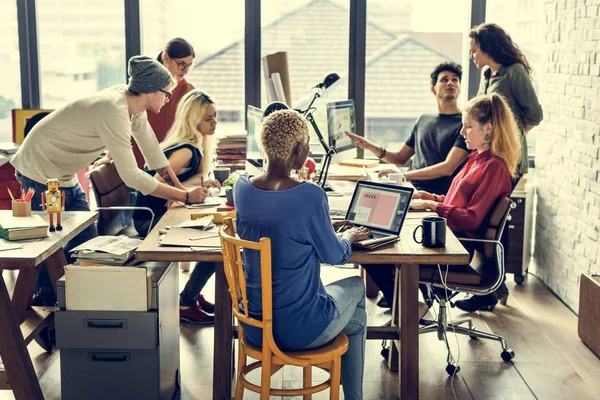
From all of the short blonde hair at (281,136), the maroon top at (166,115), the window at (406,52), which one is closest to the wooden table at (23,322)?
the short blonde hair at (281,136)

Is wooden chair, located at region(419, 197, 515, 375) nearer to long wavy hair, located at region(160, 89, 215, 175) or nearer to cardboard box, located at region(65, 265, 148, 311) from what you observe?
→ cardboard box, located at region(65, 265, 148, 311)

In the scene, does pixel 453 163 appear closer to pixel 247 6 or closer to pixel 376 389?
pixel 376 389

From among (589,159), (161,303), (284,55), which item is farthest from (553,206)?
(161,303)

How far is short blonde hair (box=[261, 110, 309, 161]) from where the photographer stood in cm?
293

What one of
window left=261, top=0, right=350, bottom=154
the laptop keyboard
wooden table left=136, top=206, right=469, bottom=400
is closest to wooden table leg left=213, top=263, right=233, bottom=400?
wooden table left=136, top=206, right=469, bottom=400

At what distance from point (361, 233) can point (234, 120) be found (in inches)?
118

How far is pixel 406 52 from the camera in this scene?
5984 mm

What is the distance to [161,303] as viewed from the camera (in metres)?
3.33

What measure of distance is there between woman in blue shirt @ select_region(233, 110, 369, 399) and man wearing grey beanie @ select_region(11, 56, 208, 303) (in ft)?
3.56

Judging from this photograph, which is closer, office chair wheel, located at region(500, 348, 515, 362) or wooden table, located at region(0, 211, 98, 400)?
wooden table, located at region(0, 211, 98, 400)

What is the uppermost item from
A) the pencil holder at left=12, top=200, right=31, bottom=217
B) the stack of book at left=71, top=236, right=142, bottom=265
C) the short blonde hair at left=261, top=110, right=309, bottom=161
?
the short blonde hair at left=261, top=110, right=309, bottom=161

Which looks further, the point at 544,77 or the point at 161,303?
the point at 544,77

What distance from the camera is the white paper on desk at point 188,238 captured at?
3298mm

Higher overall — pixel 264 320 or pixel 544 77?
pixel 544 77
